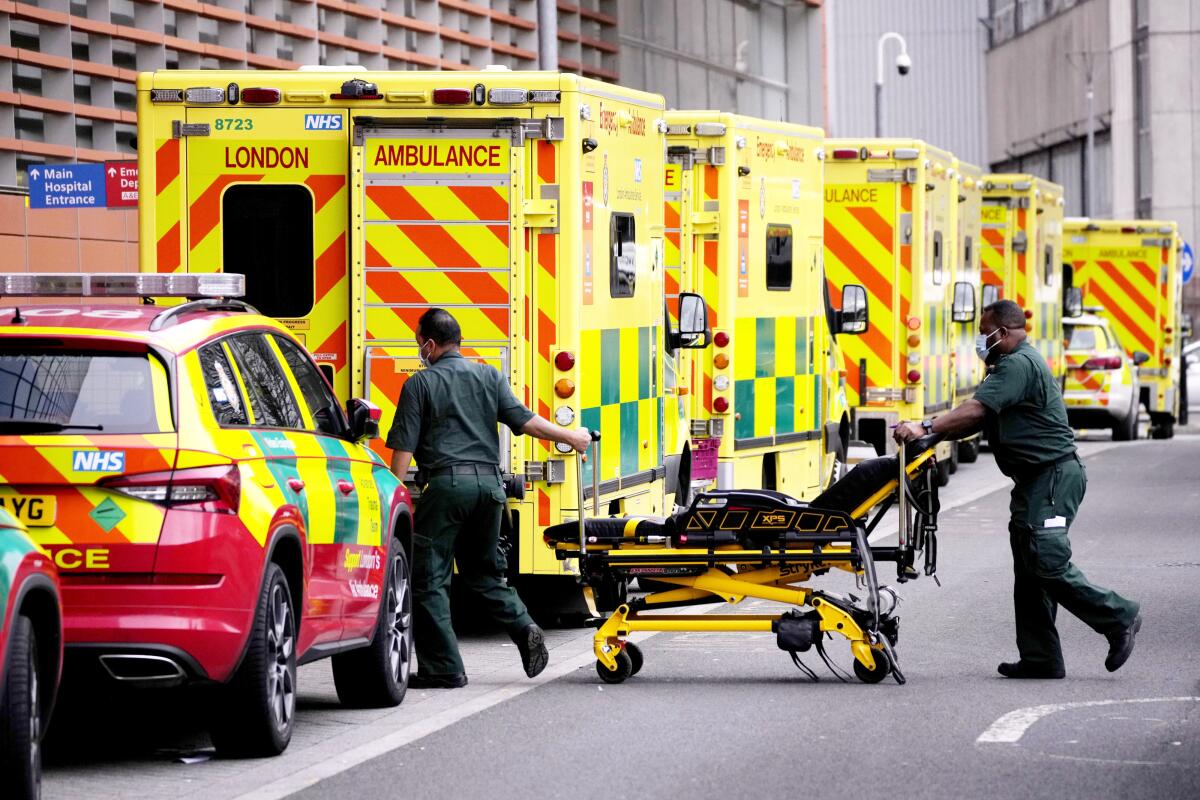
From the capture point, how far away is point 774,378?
17.5 m

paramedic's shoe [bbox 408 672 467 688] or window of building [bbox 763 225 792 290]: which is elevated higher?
window of building [bbox 763 225 792 290]

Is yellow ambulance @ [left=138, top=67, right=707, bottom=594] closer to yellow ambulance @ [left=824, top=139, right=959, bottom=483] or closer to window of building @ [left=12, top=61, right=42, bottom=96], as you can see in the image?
window of building @ [left=12, top=61, right=42, bottom=96]

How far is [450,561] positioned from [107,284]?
2.37m

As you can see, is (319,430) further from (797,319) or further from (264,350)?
(797,319)

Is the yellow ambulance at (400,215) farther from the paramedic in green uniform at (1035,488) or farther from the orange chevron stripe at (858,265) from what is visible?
the orange chevron stripe at (858,265)

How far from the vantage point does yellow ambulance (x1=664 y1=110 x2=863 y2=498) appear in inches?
643

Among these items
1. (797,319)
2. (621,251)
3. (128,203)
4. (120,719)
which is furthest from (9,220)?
(120,719)

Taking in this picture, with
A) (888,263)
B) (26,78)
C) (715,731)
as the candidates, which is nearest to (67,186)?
(26,78)

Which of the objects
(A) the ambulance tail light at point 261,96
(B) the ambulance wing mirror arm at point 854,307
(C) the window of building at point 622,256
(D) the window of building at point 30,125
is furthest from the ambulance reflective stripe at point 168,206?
(B) the ambulance wing mirror arm at point 854,307

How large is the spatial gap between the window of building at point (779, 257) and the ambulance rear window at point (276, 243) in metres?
5.61

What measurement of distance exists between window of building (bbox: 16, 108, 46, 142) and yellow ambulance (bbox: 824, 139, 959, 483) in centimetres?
672

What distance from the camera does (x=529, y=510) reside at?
12086 mm

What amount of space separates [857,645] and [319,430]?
2595 millimetres

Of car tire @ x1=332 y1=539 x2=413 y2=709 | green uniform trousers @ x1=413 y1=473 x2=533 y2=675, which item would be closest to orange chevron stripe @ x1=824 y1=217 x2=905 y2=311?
green uniform trousers @ x1=413 y1=473 x2=533 y2=675
